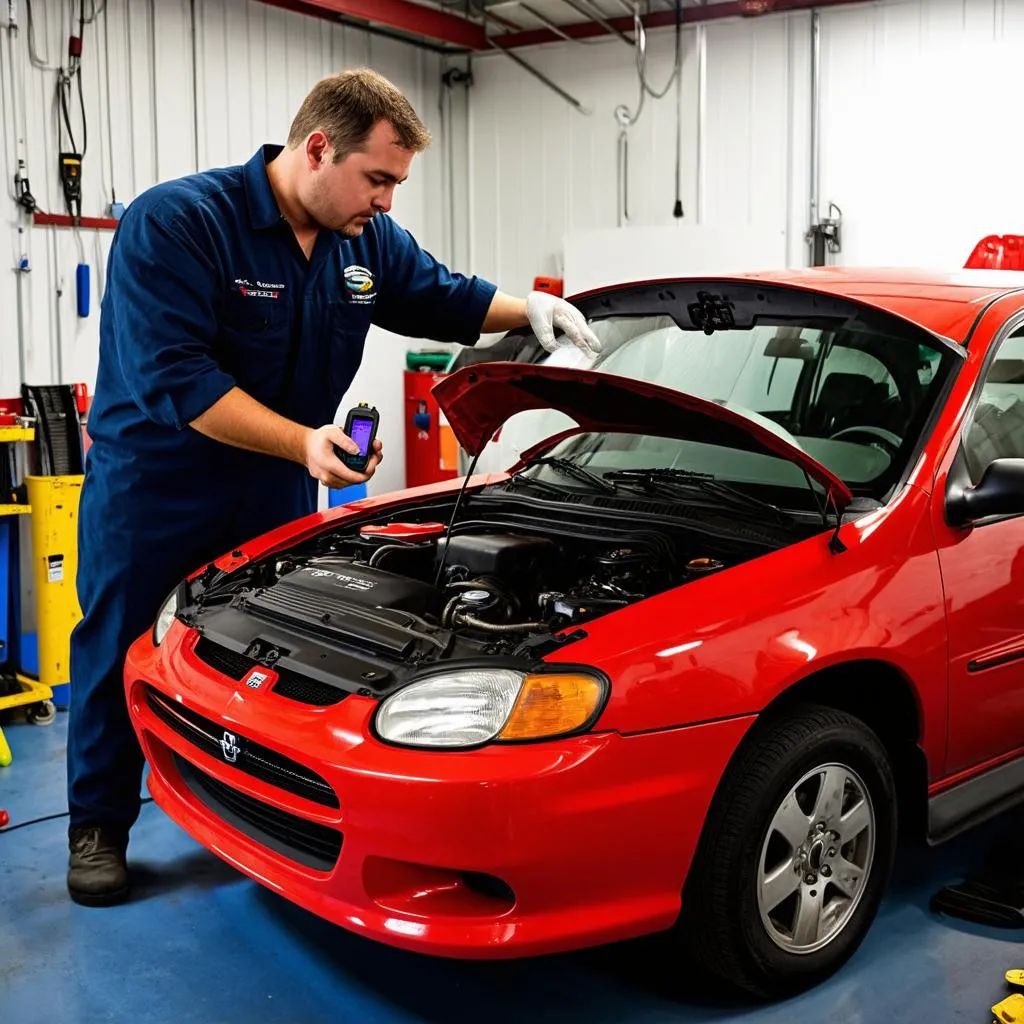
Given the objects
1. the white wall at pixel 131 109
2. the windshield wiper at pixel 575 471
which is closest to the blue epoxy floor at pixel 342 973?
the windshield wiper at pixel 575 471

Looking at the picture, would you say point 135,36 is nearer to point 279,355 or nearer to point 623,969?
point 279,355

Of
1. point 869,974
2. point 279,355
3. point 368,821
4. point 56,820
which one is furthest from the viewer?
point 56,820

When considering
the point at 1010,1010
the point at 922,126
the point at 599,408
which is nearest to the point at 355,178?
the point at 599,408

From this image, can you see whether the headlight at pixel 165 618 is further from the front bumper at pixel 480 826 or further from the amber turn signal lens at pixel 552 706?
the amber turn signal lens at pixel 552 706

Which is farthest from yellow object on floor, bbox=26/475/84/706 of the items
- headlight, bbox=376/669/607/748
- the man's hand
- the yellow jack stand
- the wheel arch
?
the wheel arch

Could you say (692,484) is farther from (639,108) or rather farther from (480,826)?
(639,108)

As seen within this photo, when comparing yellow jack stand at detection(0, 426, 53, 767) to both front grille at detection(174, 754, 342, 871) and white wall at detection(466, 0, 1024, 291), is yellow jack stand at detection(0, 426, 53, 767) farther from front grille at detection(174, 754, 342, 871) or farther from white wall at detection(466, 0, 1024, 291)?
white wall at detection(466, 0, 1024, 291)

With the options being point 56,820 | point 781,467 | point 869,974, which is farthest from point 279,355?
point 869,974

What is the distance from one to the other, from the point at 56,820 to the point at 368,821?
166 cm

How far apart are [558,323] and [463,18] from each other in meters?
4.65

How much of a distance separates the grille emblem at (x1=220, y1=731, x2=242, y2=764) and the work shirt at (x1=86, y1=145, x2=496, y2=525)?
674 mm

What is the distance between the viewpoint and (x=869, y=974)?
7.35ft

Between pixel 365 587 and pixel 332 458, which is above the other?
pixel 332 458

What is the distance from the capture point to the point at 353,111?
244cm
